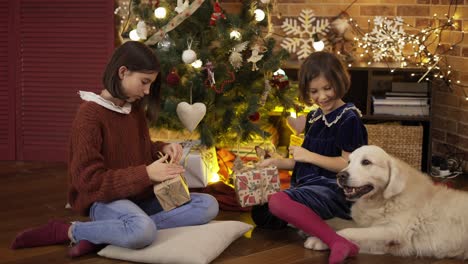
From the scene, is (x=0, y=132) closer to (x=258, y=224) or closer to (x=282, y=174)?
(x=282, y=174)

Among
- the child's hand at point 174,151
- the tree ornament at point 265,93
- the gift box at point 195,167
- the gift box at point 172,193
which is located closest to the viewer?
the gift box at point 172,193

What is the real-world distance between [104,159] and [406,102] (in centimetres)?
229

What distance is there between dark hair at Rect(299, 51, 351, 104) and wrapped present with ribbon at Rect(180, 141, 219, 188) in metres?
0.87

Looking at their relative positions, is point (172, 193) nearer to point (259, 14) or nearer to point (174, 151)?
point (174, 151)

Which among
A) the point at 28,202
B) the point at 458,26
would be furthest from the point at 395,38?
the point at 28,202

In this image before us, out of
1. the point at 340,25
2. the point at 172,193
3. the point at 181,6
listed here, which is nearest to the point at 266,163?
the point at 172,193

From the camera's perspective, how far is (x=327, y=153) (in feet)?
10.1

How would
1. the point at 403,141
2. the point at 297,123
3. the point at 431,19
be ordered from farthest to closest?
the point at 431,19, the point at 403,141, the point at 297,123

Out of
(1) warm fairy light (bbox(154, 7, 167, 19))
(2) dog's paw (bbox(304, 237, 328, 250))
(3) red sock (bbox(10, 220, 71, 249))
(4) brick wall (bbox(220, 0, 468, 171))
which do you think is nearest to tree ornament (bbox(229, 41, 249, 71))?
(1) warm fairy light (bbox(154, 7, 167, 19))

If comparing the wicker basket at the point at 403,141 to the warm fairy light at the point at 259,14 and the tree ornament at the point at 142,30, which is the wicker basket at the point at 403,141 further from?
the tree ornament at the point at 142,30

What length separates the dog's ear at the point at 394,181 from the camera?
2.79m

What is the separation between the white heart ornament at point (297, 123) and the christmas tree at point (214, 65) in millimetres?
84

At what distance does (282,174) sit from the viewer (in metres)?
3.93

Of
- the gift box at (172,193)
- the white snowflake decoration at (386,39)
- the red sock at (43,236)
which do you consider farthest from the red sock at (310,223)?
the white snowflake decoration at (386,39)
